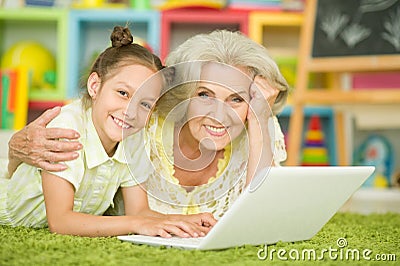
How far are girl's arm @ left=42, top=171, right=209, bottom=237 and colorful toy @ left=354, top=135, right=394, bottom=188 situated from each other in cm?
229

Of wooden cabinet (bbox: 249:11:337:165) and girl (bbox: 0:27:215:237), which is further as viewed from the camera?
wooden cabinet (bbox: 249:11:337:165)

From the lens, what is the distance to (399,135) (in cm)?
365

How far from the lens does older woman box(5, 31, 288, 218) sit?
156 centimetres

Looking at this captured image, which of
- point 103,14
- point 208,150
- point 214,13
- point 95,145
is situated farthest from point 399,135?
point 95,145

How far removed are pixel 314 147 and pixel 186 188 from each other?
1981 mm

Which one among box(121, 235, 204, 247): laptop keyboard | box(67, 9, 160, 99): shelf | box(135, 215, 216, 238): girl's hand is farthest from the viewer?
box(67, 9, 160, 99): shelf

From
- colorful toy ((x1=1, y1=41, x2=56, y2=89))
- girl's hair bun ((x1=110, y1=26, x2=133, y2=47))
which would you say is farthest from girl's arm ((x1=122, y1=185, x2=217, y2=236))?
colorful toy ((x1=1, y1=41, x2=56, y2=89))

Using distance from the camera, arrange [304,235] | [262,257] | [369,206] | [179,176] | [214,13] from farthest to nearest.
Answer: [214,13], [369,206], [179,176], [304,235], [262,257]

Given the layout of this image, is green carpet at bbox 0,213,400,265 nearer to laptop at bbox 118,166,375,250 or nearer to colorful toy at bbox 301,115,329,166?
laptop at bbox 118,166,375,250

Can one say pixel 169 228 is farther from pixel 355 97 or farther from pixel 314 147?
pixel 314 147

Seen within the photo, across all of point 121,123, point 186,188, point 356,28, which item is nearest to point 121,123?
point 121,123

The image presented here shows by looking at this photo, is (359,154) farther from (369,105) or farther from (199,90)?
(199,90)

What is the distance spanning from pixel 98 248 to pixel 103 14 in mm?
2322

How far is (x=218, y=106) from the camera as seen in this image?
1547 mm
